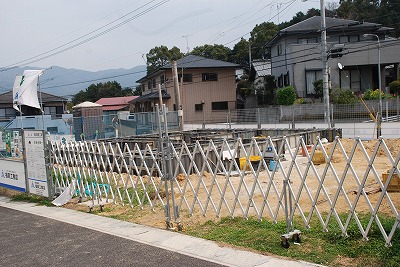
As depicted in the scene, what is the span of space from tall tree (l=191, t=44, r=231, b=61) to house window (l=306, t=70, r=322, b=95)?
27.5m

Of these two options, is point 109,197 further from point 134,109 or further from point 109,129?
point 134,109

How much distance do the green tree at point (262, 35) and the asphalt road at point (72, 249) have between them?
47.6m

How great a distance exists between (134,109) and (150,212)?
147 feet

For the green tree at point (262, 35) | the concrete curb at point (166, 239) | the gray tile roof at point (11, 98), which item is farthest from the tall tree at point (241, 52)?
the concrete curb at point (166, 239)

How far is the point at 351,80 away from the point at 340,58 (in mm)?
2448

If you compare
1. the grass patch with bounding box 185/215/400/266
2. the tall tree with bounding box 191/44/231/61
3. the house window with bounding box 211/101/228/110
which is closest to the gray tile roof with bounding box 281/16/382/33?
the house window with bounding box 211/101/228/110

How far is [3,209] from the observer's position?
36.1ft

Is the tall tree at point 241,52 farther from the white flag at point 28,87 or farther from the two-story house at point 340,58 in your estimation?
the white flag at point 28,87

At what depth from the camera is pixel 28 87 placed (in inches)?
511

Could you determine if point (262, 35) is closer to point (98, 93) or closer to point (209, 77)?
point (209, 77)

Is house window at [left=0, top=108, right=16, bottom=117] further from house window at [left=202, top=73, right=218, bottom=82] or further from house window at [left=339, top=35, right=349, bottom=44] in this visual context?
house window at [left=339, top=35, right=349, bottom=44]

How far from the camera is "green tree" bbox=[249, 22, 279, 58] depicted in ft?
183

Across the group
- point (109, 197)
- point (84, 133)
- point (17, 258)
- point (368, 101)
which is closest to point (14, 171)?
point (109, 197)

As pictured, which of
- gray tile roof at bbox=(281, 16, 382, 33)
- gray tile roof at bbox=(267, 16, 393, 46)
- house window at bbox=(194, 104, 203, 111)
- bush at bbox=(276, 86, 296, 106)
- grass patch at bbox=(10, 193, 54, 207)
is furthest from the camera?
house window at bbox=(194, 104, 203, 111)
